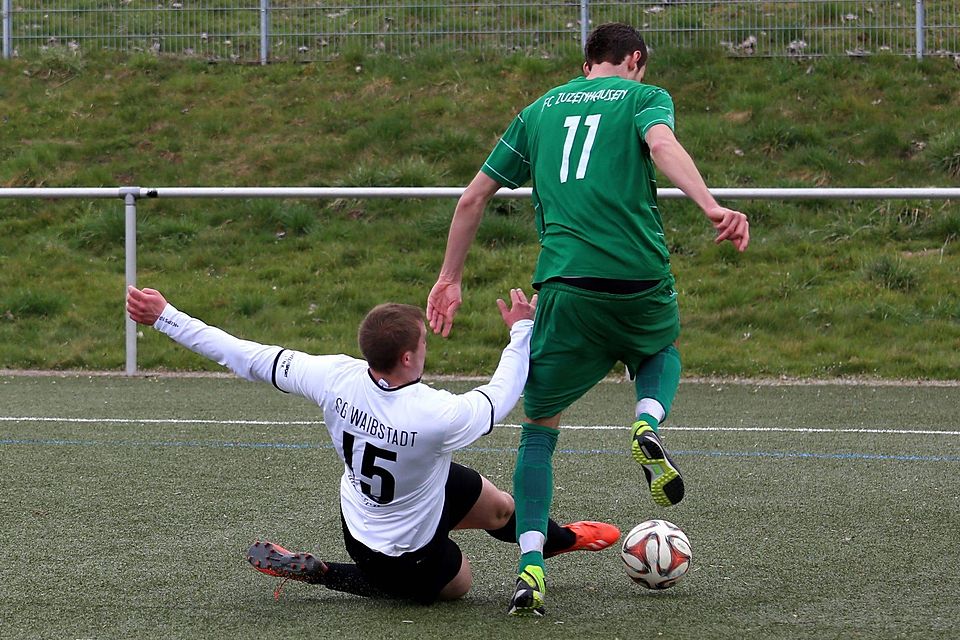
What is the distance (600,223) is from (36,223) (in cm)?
1015

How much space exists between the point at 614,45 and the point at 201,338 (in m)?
1.61

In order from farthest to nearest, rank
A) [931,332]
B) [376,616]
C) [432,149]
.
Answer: [432,149] → [931,332] → [376,616]

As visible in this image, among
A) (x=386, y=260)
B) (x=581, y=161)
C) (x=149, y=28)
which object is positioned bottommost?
(x=386, y=260)

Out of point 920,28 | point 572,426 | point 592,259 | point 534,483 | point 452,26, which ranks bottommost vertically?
point 572,426

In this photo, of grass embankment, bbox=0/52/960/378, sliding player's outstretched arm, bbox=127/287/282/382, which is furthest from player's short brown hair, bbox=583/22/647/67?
grass embankment, bbox=0/52/960/378

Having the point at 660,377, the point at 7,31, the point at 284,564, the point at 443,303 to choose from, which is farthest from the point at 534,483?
the point at 7,31

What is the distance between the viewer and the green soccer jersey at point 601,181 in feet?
12.7

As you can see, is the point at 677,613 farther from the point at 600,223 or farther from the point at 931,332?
the point at 931,332

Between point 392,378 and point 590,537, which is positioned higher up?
point 392,378

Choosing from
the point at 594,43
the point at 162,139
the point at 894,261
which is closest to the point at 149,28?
the point at 162,139

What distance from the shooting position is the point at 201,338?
12.3 feet

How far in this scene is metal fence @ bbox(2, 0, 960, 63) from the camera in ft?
47.9

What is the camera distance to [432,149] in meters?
13.7

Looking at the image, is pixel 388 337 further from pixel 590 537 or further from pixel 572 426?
pixel 572 426
